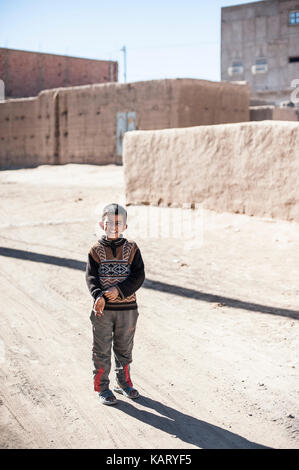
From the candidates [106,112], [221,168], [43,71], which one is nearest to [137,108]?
[106,112]

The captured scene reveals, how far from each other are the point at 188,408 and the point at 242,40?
3331cm

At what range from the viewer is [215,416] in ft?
9.37

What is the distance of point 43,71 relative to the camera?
96.6ft

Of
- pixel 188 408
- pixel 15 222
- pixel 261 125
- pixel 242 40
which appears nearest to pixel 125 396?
pixel 188 408

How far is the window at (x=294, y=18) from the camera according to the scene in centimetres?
3064

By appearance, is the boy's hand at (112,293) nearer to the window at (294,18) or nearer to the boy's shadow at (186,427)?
the boy's shadow at (186,427)

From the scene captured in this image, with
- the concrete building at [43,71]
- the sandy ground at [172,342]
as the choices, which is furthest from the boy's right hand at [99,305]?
the concrete building at [43,71]

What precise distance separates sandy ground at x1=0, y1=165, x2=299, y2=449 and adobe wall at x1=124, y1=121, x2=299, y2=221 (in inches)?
14.5

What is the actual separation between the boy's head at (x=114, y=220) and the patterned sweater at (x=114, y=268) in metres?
0.06

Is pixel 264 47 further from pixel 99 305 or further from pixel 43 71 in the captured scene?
pixel 99 305

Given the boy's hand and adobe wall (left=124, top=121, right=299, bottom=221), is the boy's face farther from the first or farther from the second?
adobe wall (left=124, top=121, right=299, bottom=221)

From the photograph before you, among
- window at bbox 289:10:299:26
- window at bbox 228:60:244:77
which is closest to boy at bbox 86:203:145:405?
window at bbox 289:10:299:26

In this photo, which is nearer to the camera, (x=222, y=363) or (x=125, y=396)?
(x=125, y=396)
